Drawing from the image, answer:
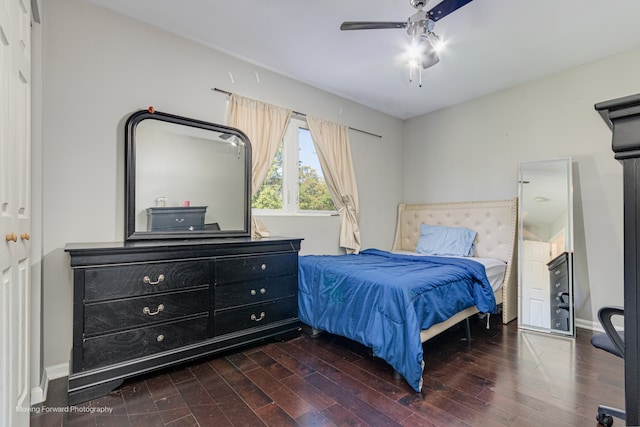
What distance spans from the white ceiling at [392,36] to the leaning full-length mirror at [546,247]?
3.50ft

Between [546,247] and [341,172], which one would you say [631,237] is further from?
[341,172]

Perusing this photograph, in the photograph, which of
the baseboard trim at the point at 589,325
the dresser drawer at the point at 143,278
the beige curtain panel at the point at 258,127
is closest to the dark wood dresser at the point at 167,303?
the dresser drawer at the point at 143,278

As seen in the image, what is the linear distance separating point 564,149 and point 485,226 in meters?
1.11

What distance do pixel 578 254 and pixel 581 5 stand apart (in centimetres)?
224

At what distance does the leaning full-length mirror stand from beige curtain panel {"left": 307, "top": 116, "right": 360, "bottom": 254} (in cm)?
182

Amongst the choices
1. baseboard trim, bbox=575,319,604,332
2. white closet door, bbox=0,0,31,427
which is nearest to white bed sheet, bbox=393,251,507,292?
baseboard trim, bbox=575,319,604,332

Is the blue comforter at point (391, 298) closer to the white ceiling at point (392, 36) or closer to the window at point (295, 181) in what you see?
the window at point (295, 181)

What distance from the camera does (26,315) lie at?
1.55 meters

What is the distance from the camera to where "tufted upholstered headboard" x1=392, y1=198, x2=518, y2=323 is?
11.2 feet

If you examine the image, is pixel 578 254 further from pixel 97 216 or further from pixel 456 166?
pixel 97 216

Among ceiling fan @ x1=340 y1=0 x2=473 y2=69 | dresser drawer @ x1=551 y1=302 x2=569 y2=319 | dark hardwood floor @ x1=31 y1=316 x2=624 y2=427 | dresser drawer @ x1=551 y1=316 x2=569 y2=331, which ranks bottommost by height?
dark hardwood floor @ x1=31 y1=316 x2=624 y2=427

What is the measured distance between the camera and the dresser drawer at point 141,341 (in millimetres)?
1858

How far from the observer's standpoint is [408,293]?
206 cm

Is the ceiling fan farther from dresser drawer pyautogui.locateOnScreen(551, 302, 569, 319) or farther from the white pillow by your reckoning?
dresser drawer pyautogui.locateOnScreen(551, 302, 569, 319)
